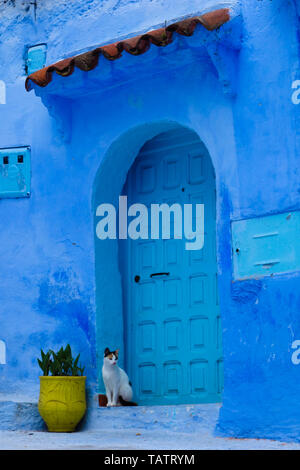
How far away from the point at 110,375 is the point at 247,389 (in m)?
1.41

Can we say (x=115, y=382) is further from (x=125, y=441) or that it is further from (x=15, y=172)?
(x=15, y=172)

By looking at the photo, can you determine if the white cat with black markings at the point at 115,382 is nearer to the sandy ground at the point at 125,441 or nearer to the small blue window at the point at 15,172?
the sandy ground at the point at 125,441

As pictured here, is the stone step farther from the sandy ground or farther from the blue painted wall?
the blue painted wall

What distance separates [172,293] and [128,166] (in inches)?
52.8

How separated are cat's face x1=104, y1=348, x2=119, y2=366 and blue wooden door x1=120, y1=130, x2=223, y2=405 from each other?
1.76 ft

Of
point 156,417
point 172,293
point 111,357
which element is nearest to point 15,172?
point 172,293

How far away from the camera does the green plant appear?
752cm

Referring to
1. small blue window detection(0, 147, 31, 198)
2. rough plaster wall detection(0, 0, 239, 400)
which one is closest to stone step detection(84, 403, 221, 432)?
rough plaster wall detection(0, 0, 239, 400)

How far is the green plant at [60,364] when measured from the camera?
24.7 ft

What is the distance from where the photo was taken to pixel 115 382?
7531 millimetres

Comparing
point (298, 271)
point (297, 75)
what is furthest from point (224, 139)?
point (298, 271)

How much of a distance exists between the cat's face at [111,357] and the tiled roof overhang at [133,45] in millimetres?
2534

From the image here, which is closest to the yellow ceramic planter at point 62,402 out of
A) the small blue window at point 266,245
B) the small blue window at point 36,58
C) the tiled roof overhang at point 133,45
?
the small blue window at point 266,245

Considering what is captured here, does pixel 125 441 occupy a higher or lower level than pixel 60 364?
lower
